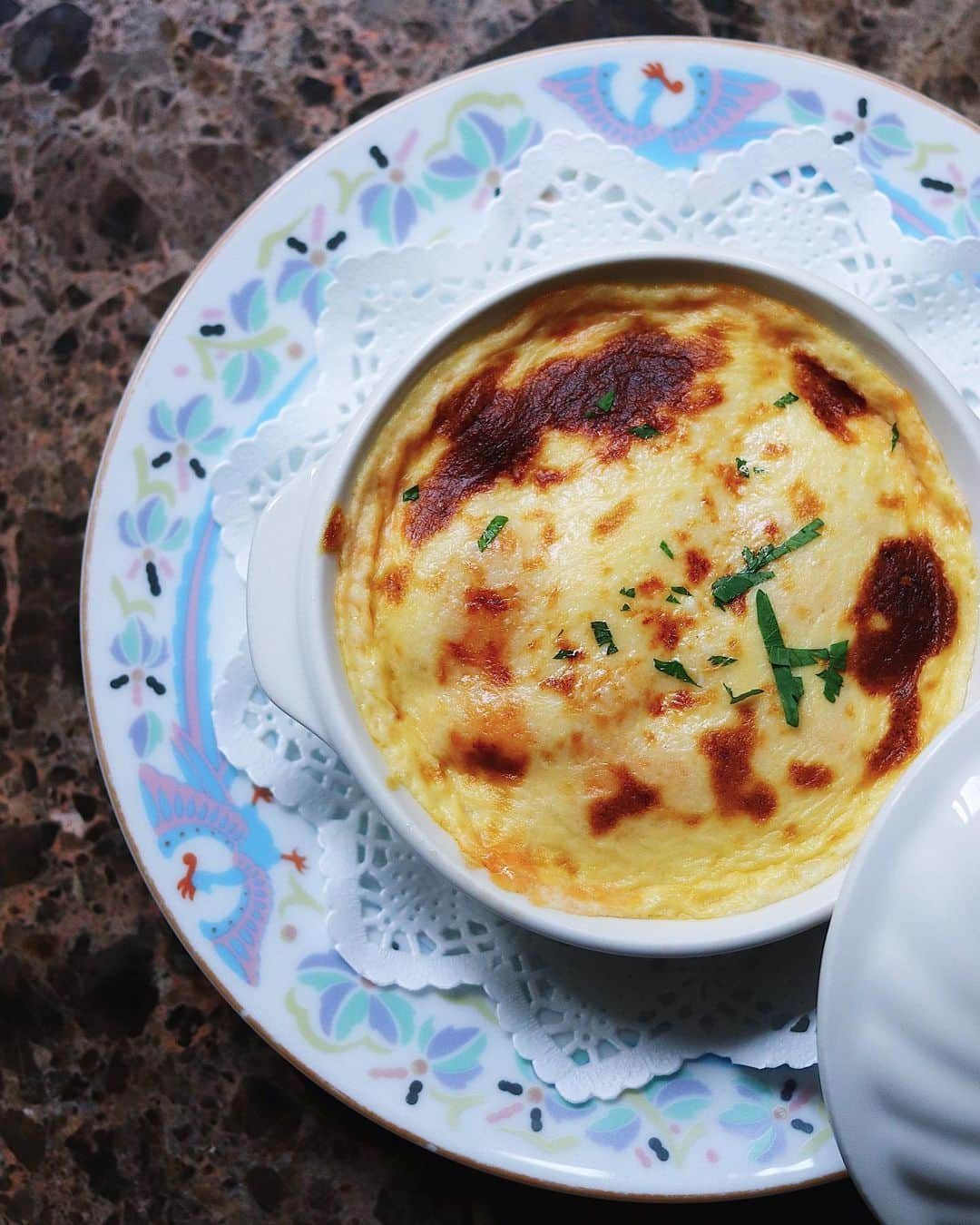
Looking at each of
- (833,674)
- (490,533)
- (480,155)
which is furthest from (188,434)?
(833,674)

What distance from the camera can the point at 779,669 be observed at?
173 cm

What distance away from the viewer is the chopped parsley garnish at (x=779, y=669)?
5.64 feet

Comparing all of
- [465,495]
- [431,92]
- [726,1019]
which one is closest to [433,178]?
[431,92]

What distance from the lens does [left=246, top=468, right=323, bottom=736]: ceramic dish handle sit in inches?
68.4

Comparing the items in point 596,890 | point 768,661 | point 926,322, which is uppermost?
point 926,322

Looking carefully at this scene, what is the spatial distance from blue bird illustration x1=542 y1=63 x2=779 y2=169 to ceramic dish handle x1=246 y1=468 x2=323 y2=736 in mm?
859

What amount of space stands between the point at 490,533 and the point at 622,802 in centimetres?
48

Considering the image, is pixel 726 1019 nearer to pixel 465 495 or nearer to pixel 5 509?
pixel 465 495

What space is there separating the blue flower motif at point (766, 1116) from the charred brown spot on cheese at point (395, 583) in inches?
41.1

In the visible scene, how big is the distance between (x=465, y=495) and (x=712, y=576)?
1.38 ft

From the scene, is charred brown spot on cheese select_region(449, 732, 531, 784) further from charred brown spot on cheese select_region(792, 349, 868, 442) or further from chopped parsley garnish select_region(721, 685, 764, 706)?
charred brown spot on cheese select_region(792, 349, 868, 442)

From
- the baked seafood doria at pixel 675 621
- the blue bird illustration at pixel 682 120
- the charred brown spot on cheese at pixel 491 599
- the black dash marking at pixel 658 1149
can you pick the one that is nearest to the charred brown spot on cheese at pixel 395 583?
the baked seafood doria at pixel 675 621

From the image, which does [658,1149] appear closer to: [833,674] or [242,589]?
[833,674]

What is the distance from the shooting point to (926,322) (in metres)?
1.90
